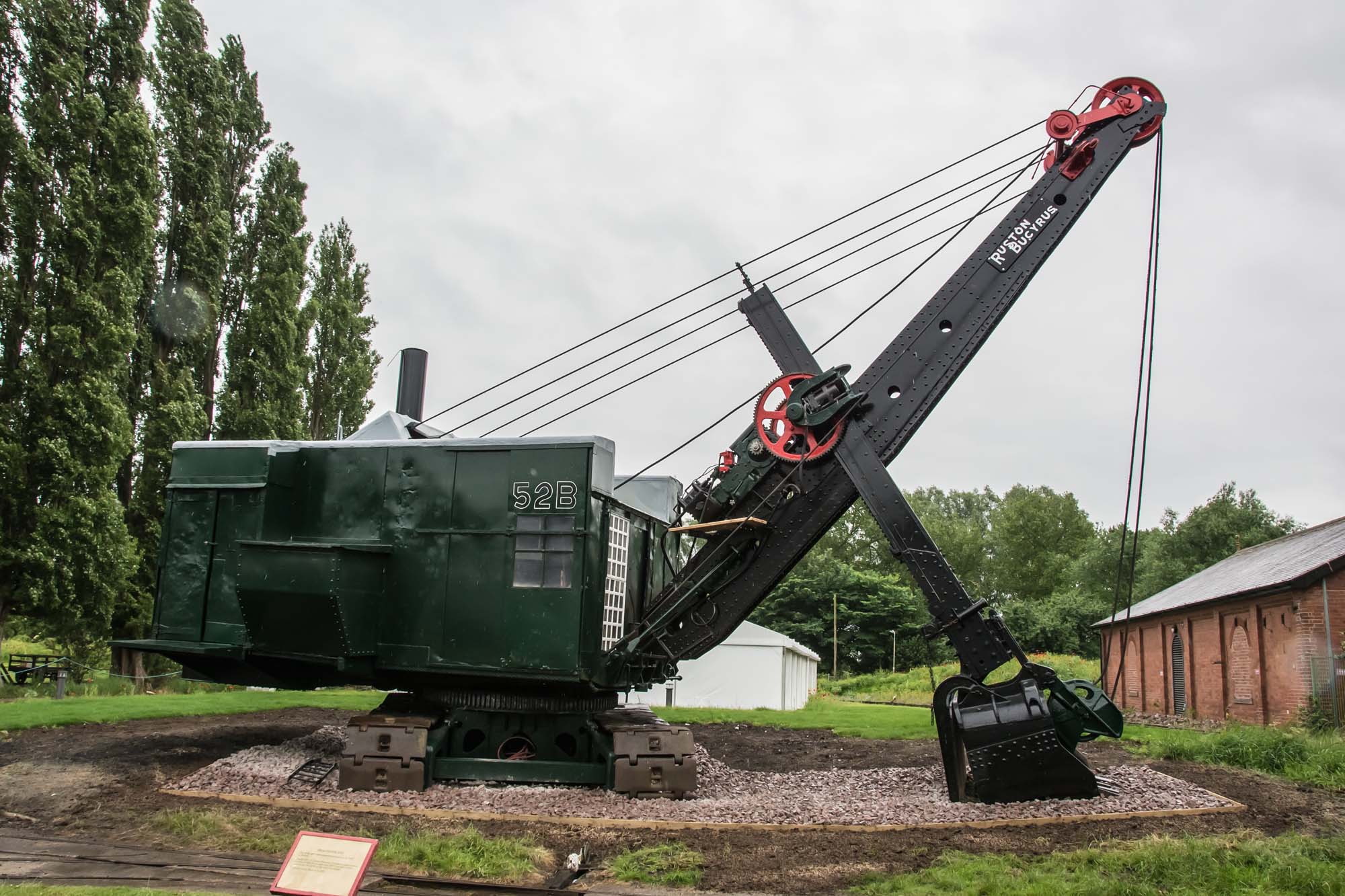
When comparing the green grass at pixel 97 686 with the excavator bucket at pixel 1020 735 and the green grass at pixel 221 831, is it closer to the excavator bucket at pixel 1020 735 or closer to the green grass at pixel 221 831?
the green grass at pixel 221 831

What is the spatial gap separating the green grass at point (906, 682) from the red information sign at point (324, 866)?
26.0 m

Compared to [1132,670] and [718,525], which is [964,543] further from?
[718,525]

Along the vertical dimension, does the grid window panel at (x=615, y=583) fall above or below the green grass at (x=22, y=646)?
above

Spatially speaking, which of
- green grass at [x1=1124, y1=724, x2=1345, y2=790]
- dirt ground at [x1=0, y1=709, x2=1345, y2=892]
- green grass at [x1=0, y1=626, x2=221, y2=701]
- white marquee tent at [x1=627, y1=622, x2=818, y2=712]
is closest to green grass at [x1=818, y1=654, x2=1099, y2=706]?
white marquee tent at [x1=627, y1=622, x2=818, y2=712]

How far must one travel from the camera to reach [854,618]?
Result: 5059 centimetres

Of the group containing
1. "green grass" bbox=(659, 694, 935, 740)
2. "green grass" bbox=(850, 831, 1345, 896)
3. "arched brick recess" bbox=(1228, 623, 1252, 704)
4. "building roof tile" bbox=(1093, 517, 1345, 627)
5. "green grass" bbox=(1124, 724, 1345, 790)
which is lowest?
"green grass" bbox=(659, 694, 935, 740)

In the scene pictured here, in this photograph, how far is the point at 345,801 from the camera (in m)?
9.11

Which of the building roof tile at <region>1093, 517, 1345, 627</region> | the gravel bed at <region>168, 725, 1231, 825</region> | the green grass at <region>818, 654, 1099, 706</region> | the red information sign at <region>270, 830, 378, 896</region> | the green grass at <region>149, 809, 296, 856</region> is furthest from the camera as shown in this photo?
the green grass at <region>818, 654, 1099, 706</region>

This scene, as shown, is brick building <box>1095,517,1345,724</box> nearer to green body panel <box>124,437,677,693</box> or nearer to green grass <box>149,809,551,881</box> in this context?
green body panel <box>124,437,677,693</box>

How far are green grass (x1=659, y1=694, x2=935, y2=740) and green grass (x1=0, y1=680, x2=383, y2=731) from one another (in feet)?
19.9

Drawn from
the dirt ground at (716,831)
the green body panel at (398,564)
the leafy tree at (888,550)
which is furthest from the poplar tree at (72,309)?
the leafy tree at (888,550)

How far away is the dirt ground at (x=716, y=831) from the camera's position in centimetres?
699

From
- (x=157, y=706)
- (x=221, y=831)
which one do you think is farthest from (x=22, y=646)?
(x=221, y=831)

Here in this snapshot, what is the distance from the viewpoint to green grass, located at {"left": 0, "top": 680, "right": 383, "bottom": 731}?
42.4 feet
